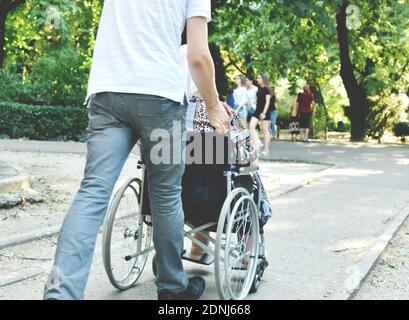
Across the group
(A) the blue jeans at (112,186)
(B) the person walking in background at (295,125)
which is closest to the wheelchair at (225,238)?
(A) the blue jeans at (112,186)

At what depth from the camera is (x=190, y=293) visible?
3977mm

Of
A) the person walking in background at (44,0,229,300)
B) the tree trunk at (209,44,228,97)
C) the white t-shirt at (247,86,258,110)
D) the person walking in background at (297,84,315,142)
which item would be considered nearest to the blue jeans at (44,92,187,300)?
the person walking in background at (44,0,229,300)

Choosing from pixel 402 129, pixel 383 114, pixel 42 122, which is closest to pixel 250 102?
pixel 42 122

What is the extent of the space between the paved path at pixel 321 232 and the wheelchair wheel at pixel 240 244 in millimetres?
173

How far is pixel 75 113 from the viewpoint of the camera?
17.1 m

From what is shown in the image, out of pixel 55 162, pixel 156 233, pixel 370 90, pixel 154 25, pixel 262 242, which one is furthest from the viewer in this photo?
pixel 370 90

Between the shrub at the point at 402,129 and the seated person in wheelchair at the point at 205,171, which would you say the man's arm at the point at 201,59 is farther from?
the shrub at the point at 402,129

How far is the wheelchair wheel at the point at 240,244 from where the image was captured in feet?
13.3

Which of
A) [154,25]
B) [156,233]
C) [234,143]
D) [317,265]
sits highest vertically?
[154,25]

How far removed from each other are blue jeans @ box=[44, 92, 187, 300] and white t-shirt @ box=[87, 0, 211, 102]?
0.06 m

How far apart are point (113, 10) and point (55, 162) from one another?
8.95 meters

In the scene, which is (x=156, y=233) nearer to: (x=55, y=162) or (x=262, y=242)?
(x=262, y=242)

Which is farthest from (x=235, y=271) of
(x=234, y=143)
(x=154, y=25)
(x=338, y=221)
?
(x=338, y=221)

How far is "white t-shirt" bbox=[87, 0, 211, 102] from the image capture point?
3412mm
